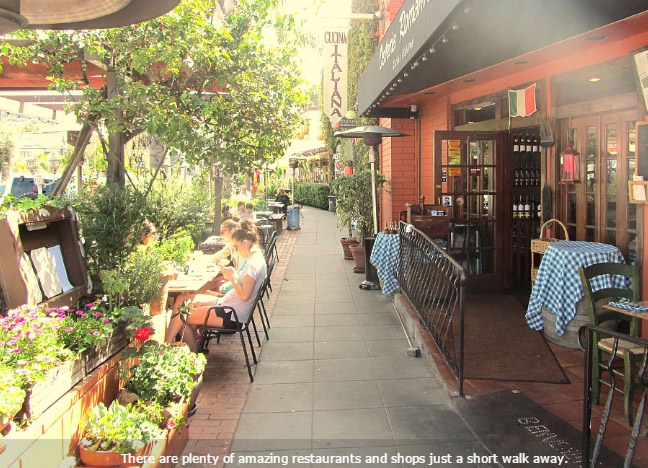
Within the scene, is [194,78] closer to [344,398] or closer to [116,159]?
[116,159]

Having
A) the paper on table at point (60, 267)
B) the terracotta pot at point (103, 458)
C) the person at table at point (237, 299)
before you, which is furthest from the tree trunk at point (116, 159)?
the terracotta pot at point (103, 458)

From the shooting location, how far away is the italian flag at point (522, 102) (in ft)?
20.4

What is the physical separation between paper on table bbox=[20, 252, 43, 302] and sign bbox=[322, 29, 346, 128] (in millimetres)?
8631

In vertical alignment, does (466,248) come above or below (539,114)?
below

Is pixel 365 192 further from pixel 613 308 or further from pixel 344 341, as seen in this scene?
pixel 613 308

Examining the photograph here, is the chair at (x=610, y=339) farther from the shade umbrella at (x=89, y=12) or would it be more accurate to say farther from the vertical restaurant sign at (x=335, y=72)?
the vertical restaurant sign at (x=335, y=72)

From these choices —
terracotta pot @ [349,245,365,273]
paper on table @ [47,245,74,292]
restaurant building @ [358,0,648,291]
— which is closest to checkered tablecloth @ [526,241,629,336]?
restaurant building @ [358,0,648,291]

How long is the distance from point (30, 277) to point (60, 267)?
500mm

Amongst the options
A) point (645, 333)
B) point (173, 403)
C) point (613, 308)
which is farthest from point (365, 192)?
point (173, 403)

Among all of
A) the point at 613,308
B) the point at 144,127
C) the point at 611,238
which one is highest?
the point at 144,127

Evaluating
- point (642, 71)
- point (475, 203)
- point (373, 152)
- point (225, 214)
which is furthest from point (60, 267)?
point (225, 214)

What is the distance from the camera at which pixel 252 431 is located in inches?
146

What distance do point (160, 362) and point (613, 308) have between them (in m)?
2.97

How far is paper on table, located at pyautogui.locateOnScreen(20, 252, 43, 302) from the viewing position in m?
2.94
